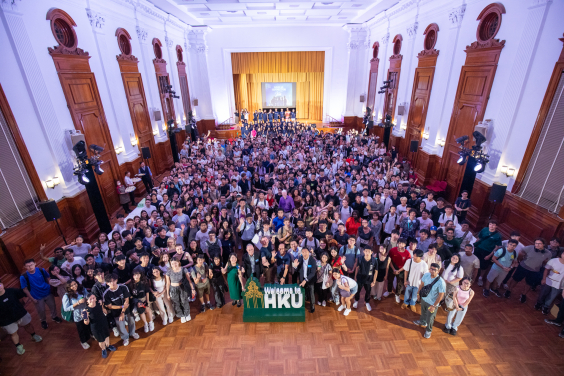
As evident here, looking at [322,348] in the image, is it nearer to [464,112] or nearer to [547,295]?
[547,295]

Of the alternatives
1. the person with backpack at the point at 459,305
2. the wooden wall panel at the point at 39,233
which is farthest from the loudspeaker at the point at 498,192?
the wooden wall panel at the point at 39,233

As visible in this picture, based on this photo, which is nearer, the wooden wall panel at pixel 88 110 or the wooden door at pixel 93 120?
the wooden wall panel at pixel 88 110

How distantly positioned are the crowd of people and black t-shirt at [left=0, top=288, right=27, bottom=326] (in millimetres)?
14

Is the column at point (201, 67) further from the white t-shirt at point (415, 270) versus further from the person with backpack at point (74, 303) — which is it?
the white t-shirt at point (415, 270)

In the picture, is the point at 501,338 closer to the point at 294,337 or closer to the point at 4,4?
the point at 294,337

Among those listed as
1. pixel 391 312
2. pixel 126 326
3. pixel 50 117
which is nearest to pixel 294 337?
pixel 391 312

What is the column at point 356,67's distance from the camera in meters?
17.1

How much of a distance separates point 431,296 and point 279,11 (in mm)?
14253

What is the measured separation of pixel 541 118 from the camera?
19.9ft

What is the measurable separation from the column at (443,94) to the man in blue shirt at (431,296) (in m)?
6.46

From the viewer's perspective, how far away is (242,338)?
4750mm

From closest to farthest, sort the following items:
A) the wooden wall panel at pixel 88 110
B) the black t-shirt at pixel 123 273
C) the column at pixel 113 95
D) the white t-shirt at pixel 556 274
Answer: the white t-shirt at pixel 556 274 < the black t-shirt at pixel 123 273 < the wooden wall panel at pixel 88 110 < the column at pixel 113 95

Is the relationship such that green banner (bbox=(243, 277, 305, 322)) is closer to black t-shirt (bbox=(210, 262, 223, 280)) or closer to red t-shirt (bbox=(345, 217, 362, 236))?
black t-shirt (bbox=(210, 262, 223, 280))

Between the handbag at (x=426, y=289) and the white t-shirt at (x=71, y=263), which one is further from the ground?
the white t-shirt at (x=71, y=263)
